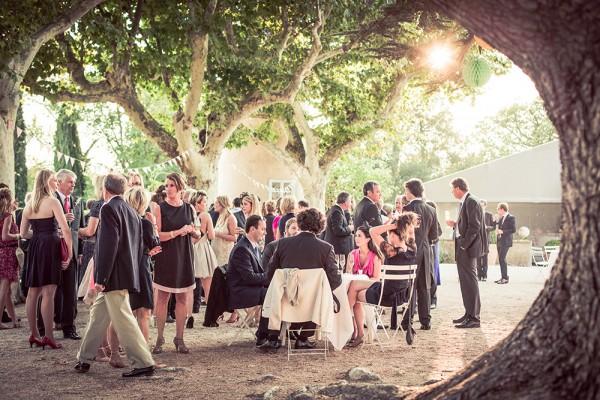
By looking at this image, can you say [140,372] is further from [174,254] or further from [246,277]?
[246,277]

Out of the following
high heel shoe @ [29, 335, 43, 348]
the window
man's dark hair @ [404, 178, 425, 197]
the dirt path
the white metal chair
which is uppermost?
the window

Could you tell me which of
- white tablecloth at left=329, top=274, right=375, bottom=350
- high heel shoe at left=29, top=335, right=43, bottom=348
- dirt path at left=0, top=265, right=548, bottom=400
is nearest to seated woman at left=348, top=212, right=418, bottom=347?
dirt path at left=0, top=265, right=548, bottom=400

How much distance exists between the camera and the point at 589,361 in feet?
12.0

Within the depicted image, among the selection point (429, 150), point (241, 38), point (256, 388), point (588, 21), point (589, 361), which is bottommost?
point (256, 388)

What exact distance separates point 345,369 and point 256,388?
1287mm

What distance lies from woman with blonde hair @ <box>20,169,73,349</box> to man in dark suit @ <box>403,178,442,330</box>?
442 cm

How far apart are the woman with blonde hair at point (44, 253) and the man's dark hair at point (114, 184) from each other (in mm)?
1623

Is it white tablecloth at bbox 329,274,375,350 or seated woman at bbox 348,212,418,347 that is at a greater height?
seated woman at bbox 348,212,418,347

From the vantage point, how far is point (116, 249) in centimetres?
714

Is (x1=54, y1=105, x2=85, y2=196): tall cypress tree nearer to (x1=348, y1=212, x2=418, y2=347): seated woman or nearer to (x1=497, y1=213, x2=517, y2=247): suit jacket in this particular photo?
(x1=497, y1=213, x2=517, y2=247): suit jacket

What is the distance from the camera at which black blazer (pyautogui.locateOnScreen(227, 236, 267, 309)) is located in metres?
9.41

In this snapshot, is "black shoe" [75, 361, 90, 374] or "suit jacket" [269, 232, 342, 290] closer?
"black shoe" [75, 361, 90, 374]

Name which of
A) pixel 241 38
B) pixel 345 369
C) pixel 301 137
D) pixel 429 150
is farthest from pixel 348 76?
pixel 429 150

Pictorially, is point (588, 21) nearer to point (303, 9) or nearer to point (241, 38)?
point (303, 9)
